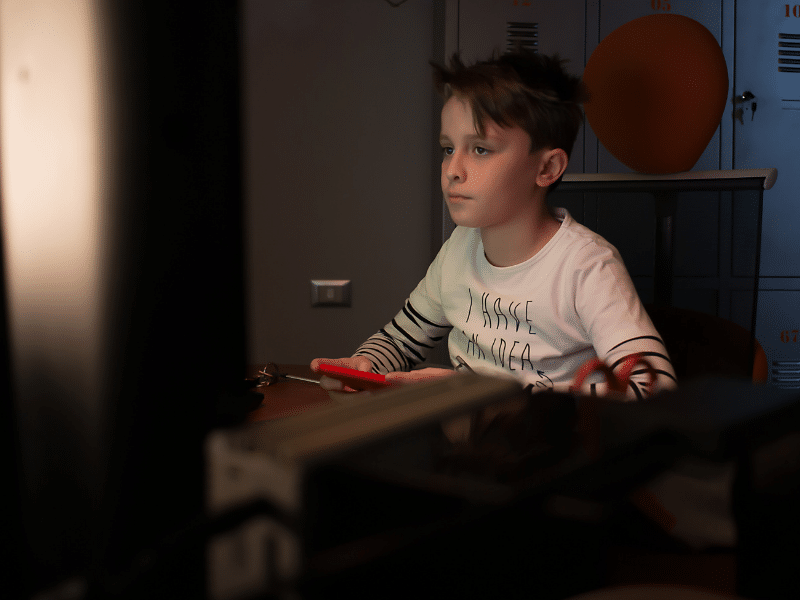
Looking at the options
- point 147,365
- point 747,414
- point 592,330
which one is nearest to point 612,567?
point 747,414

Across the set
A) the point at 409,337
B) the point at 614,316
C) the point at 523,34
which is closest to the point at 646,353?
the point at 614,316

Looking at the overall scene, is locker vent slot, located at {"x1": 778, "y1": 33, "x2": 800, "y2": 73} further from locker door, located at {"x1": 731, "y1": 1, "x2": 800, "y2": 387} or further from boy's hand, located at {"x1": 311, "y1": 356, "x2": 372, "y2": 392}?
boy's hand, located at {"x1": 311, "y1": 356, "x2": 372, "y2": 392}

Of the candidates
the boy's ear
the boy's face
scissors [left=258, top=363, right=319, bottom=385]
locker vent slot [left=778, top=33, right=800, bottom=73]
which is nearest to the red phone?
scissors [left=258, top=363, right=319, bottom=385]

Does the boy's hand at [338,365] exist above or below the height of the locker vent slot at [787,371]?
above

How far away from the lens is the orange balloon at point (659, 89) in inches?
44.7

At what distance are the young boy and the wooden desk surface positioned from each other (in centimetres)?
8

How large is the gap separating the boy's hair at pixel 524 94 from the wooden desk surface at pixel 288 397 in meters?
0.49

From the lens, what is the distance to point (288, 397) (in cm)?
92

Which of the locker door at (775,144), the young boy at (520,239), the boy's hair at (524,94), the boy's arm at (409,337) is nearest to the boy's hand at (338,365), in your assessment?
the young boy at (520,239)

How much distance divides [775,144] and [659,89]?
4.43 ft

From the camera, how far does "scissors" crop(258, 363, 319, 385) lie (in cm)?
102

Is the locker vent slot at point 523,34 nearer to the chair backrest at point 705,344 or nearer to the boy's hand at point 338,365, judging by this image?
the chair backrest at point 705,344

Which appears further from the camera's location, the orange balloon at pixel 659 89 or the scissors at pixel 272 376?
the orange balloon at pixel 659 89

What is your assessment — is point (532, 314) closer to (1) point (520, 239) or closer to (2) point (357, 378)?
(1) point (520, 239)
